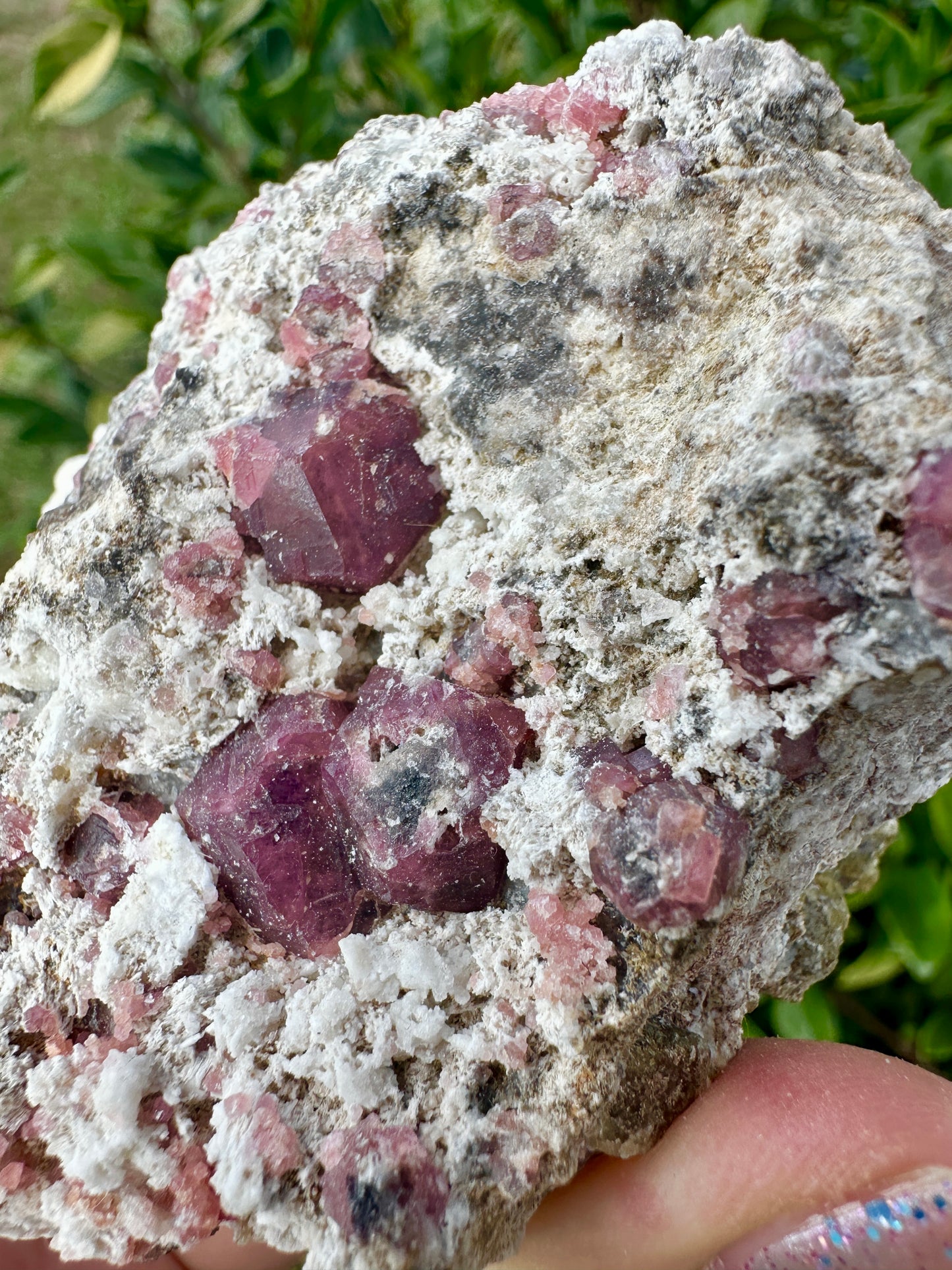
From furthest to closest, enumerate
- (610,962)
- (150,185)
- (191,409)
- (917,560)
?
1. (150,185)
2. (191,409)
3. (610,962)
4. (917,560)

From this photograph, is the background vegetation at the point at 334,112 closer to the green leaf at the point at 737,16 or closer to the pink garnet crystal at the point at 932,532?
the green leaf at the point at 737,16

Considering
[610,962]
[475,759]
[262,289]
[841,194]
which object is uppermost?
[262,289]

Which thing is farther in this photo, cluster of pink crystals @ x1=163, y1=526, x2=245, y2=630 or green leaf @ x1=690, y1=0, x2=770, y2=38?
green leaf @ x1=690, y1=0, x2=770, y2=38

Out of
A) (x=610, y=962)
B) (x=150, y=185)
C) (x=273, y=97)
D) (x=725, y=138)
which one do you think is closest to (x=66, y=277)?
(x=150, y=185)

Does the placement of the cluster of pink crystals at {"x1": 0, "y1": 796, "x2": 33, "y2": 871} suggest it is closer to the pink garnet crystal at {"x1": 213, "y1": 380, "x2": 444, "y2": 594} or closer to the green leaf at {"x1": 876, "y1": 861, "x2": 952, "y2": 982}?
the pink garnet crystal at {"x1": 213, "y1": 380, "x2": 444, "y2": 594}

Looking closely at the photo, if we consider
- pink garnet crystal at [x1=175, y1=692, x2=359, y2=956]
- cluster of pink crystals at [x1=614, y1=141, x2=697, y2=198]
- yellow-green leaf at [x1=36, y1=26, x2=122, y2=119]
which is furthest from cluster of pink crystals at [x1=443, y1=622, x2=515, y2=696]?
yellow-green leaf at [x1=36, y1=26, x2=122, y2=119]

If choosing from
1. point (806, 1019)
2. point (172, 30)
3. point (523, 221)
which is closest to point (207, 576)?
point (523, 221)

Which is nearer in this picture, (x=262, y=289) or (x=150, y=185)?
(x=262, y=289)

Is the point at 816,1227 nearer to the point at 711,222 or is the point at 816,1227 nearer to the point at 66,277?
the point at 711,222
